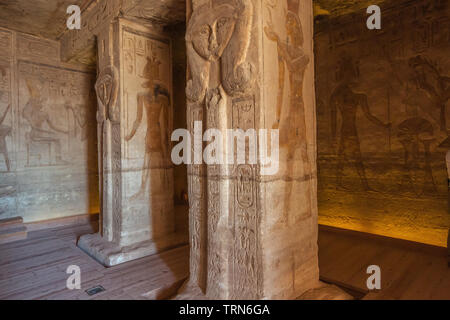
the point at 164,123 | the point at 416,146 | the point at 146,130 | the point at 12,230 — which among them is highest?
the point at 164,123

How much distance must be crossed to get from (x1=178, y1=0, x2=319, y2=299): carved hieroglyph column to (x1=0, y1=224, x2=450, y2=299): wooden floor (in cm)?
67

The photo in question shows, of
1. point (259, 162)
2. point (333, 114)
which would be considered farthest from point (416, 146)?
point (259, 162)

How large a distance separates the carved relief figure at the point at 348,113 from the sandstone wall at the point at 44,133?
208 inches

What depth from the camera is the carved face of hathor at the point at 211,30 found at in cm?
225

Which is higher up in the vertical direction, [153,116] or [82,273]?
[153,116]

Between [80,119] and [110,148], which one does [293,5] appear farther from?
[80,119]

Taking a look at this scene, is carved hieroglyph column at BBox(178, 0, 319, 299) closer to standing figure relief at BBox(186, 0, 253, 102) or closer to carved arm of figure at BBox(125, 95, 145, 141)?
standing figure relief at BBox(186, 0, 253, 102)

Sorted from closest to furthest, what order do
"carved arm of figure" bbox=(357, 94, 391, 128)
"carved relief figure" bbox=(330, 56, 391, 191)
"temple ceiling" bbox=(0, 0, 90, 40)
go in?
"temple ceiling" bbox=(0, 0, 90, 40), "carved arm of figure" bbox=(357, 94, 391, 128), "carved relief figure" bbox=(330, 56, 391, 191)

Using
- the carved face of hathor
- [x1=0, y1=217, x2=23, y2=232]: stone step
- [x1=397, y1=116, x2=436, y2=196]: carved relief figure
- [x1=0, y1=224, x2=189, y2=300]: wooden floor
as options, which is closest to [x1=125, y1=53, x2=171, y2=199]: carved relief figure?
[x1=0, y1=224, x2=189, y2=300]: wooden floor

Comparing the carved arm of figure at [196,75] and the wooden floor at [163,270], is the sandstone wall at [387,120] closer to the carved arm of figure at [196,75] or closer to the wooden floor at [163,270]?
the wooden floor at [163,270]

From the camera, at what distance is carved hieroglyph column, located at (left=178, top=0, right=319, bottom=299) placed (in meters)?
2.15

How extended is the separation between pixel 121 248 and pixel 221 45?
2.93 metres

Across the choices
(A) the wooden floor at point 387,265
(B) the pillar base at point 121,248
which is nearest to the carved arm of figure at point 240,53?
(A) the wooden floor at point 387,265

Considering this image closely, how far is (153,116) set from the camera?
13.1 feet
